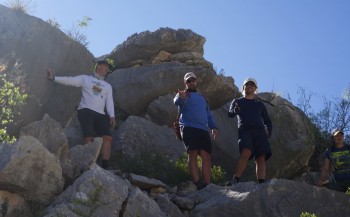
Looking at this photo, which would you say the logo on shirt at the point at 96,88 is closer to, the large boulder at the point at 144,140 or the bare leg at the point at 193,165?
the large boulder at the point at 144,140

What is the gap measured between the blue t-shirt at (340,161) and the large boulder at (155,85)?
5794mm

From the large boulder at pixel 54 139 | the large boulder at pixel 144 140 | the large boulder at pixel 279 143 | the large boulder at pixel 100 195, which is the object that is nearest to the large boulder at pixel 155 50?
the large boulder at pixel 279 143

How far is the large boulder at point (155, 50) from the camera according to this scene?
1664 centimetres

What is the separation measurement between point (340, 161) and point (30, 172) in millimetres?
5915

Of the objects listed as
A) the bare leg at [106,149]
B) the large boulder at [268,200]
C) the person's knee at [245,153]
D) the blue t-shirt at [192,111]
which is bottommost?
the large boulder at [268,200]

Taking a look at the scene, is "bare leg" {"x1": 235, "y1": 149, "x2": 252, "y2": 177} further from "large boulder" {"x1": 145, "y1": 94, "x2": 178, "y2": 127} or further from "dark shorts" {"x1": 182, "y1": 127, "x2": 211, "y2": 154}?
"large boulder" {"x1": 145, "y1": 94, "x2": 178, "y2": 127}

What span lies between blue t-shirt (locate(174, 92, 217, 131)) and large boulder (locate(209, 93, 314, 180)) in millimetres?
3393

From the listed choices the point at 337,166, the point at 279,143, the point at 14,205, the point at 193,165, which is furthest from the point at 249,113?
the point at 14,205

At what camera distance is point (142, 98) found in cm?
1447

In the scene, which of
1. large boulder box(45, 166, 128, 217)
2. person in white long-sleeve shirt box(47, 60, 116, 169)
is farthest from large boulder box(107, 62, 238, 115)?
large boulder box(45, 166, 128, 217)

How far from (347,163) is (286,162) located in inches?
138

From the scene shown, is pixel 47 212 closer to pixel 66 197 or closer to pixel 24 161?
pixel 66 197

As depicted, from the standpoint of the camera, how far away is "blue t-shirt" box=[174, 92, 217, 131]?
373 inches

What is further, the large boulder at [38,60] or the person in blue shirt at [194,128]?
the large boulder at [38,60]
